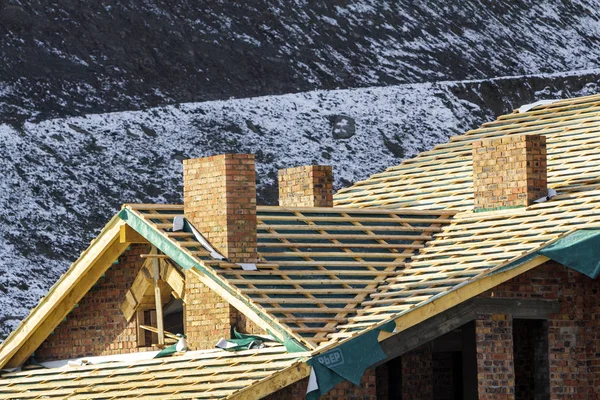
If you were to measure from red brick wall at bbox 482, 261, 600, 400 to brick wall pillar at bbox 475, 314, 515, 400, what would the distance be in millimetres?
633

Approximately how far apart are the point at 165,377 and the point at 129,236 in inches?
88.1

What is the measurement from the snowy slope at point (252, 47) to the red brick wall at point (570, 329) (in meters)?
27.0

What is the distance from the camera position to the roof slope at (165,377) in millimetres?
16312

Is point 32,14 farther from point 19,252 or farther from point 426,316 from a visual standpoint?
point 426,316

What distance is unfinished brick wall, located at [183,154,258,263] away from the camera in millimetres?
18031

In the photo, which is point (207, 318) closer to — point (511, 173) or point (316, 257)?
point (316, 257)

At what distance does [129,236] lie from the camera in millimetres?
19203

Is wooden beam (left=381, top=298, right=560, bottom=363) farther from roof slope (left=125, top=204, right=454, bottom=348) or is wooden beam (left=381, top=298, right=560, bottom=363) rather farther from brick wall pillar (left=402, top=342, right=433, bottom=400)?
brick wall pillar (left=402, top=342, right=433, bottom=400)

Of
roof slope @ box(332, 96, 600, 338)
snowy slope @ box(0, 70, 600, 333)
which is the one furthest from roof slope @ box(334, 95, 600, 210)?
snowy slope @ box(0, 70, 600, 333)

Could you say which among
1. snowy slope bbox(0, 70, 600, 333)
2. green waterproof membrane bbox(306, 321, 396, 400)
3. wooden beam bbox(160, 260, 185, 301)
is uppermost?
snowy slope bbox(0, 70, 600, 333)

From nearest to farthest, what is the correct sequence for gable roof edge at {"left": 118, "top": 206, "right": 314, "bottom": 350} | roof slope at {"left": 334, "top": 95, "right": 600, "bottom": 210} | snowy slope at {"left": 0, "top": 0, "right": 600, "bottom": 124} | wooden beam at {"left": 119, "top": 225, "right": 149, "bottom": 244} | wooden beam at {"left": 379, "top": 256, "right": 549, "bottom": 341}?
gable roof edge at {"left": 118, "top": 206, "right": 314, "bottom": 350} → wooden beam at {"left": 379, "top": 256, "right": 549, "bottom": 341} → wooden beam at {"left": 119, "top": 225, "right": 149, "bottom": 244} → roof slope at {"left": 334, "top": 95, "right": 600, "bottom": 210} → snowy slope at {"left": 0, "top": 0, "right": 600, "bottom": 124}

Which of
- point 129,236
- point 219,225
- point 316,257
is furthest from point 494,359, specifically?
point 129,236

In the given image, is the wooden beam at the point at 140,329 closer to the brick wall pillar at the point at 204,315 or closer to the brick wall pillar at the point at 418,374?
the brick wall pillar at the point at 204,315

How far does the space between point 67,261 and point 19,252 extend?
1.29 metres
